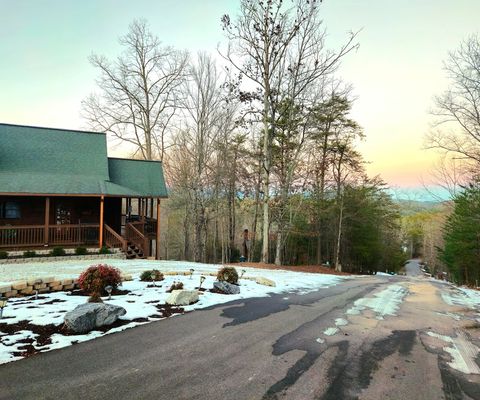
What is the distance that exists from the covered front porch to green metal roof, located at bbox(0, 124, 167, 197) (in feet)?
3.26

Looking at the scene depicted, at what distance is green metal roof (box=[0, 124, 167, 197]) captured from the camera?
1532 centimetres

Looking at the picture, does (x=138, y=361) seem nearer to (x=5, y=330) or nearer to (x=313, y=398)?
(x=313, y=398)

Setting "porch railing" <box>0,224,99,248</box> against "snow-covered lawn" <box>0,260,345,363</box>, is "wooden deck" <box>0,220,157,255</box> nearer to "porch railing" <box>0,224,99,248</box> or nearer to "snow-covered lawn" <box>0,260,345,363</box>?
"porch railing" <box>0,224,99,248</box>

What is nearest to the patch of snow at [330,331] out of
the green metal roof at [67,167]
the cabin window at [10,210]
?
the green metal roof at [67,167]

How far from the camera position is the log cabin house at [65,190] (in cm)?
1509

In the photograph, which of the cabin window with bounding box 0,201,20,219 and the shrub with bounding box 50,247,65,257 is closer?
the shrub with bounding box 50,247,65,257

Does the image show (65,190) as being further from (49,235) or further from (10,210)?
(10,210)

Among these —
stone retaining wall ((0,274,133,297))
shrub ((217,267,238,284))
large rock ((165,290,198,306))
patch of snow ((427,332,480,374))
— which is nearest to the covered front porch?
stone retaining wall ((0,274,133,297))

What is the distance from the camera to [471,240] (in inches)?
1033

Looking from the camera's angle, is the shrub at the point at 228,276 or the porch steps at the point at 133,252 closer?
the shrub at the point at 228,276

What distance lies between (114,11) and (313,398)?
18856mm

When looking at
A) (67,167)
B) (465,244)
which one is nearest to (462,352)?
(67,167)

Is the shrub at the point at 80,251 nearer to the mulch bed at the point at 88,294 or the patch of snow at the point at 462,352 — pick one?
the mulch bed at the point at 88,294

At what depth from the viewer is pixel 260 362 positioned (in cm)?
418
